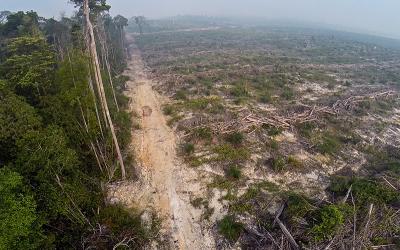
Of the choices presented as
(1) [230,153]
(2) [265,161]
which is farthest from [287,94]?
(1) [230,153]

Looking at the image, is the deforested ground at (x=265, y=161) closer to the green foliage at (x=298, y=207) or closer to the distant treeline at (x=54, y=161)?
the green foliage at (x=298, y=207)

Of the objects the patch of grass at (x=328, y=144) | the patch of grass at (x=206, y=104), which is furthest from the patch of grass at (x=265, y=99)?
the patch of grass at (x=328, y=144)

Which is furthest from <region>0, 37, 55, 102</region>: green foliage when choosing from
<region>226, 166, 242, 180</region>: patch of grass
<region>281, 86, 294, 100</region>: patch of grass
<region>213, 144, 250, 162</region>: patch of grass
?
<region>281, 86, 294, 100</region>: patch of grass

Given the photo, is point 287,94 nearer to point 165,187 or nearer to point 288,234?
point 165,187

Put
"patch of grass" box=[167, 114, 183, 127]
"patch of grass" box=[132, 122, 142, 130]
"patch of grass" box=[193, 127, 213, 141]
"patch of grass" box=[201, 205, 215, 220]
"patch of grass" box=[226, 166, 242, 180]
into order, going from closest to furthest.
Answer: "patch of grass" box=[201, 205, 215, 220], "patch of grass" box=[226, 166, 242, 180], "patch of grass" box=[193, 127, 213, 141], "patch of grass" box=[132, 122, 142, 130], "patch of grass" box=[167, 114, 183, 127]

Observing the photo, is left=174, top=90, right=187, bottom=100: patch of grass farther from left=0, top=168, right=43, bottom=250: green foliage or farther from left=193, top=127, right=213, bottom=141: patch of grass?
left=0, top=168, right=43, bottom=250: green foliage
